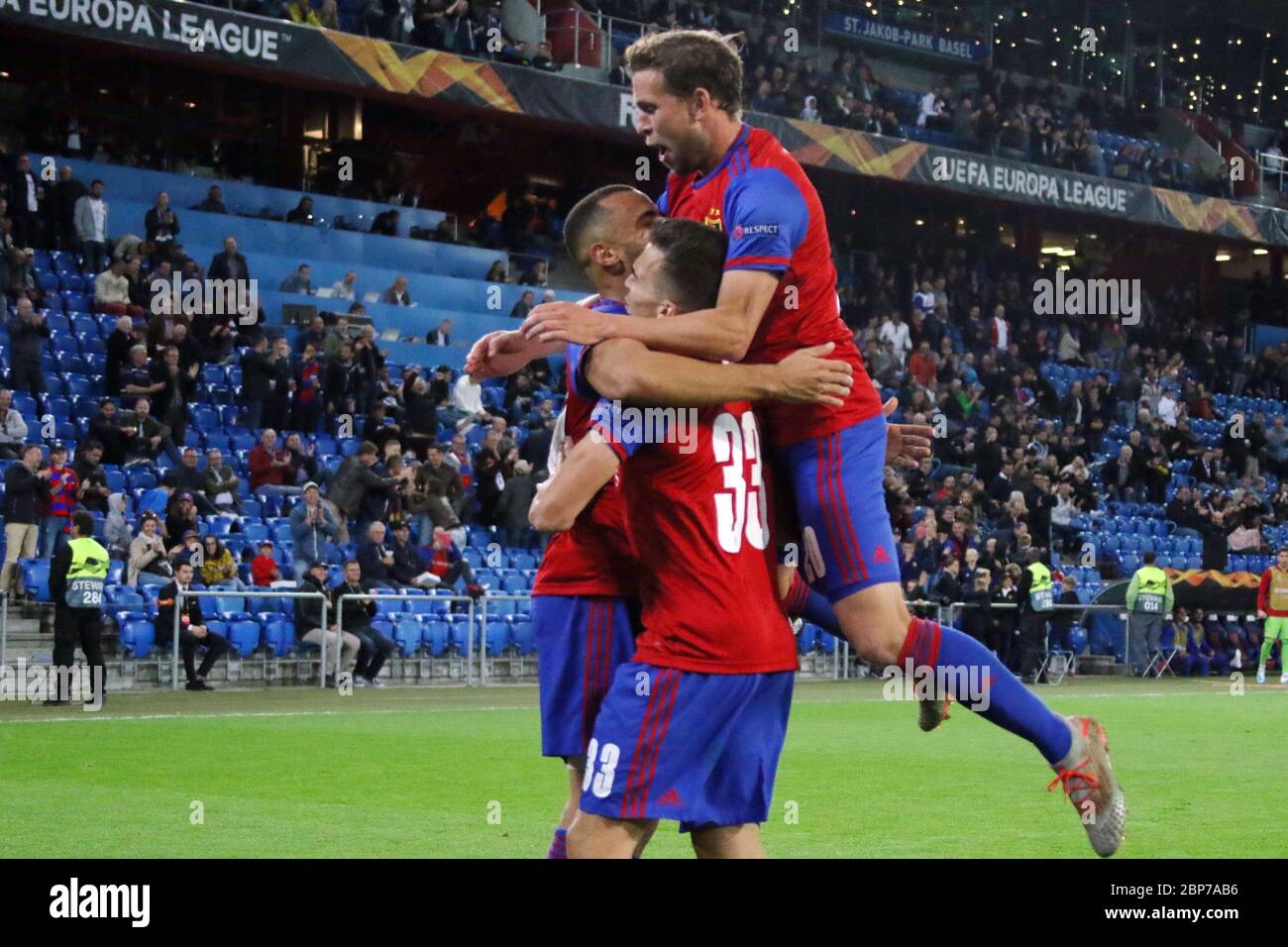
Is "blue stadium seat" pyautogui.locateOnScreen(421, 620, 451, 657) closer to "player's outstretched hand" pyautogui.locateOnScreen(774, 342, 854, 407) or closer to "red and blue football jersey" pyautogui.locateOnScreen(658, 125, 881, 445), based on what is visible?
"red and blue football jersey" pyautogui.locateOnScreen(658, 125, 881, 445)

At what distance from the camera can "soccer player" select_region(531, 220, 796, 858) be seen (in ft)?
15.4

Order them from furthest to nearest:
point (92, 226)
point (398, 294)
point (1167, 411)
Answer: point (1167, 411)
point (398, 294)
point (92, 226)

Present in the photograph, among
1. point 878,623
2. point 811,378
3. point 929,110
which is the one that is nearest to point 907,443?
point 878,623

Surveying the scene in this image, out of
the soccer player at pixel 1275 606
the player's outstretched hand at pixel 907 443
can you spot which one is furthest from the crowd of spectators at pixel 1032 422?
the player's outstretched hand at pixel 907 443

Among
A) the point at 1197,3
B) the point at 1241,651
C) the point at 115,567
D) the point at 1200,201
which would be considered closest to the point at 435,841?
the point at 115,567

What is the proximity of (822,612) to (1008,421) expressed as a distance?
2625 cm

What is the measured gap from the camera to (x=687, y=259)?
5043mm

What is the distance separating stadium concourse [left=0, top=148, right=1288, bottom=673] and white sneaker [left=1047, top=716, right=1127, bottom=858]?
13.9m

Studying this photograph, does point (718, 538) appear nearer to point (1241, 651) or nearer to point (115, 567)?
point (115, 567)

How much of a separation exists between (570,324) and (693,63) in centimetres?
117

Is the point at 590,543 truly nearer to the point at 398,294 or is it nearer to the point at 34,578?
the point at 34,578

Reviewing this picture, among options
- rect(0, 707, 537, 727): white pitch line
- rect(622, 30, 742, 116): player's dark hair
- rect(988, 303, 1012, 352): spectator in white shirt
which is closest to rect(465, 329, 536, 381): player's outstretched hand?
rect(622, 30, 742, 116): player's dark hair

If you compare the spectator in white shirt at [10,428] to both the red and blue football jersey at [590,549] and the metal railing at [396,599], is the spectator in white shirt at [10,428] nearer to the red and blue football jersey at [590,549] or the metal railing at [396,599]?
the metal railing at [396,599]

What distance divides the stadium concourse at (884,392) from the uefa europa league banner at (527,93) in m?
2.31
